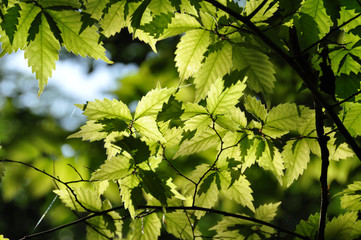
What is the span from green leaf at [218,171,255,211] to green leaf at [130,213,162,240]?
0.20m

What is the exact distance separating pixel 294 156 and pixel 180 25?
0.45 metres

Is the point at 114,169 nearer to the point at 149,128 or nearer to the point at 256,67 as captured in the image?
the point at 149,128

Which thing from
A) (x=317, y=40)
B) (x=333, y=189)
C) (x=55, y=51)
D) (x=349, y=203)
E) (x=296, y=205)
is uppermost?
(x=317, y=40)

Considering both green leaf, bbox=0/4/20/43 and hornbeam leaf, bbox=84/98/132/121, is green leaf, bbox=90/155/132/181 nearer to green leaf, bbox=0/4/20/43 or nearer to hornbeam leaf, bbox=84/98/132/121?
hornbeam leaf, bbox=84/98/132/121

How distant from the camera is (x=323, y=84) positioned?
2.32 feet

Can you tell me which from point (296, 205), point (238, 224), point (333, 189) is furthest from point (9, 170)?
point (296, 205)

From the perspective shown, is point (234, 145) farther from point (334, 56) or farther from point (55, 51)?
point (55, 51)

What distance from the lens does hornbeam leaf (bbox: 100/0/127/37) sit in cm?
71

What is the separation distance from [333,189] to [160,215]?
3129 millimetres

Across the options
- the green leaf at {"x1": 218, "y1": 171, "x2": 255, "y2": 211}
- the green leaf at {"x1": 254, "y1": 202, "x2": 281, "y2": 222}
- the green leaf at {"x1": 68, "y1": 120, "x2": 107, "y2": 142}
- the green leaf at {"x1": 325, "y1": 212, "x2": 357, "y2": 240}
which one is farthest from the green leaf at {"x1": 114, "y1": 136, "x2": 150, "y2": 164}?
the green leaf at {"x1": 325, "y1": 212, "x2": 357, "y2": 240}

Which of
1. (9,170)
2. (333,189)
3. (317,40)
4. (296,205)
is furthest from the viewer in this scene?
(296,205)

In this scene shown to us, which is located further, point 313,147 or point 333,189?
point 333,189

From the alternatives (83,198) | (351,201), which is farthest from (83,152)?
(351,201)

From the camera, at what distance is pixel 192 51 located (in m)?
0.74
